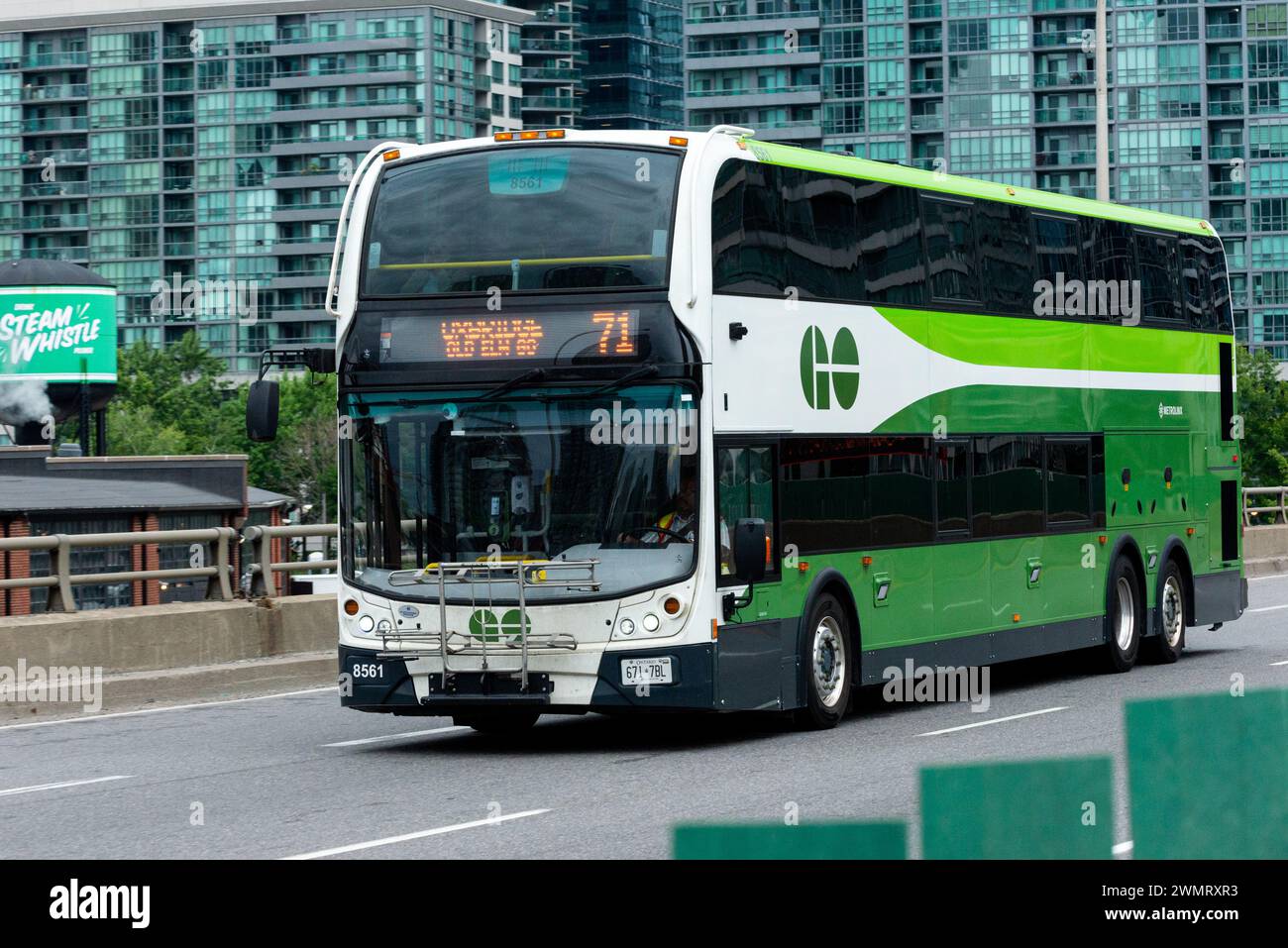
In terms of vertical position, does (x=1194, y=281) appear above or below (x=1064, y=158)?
below

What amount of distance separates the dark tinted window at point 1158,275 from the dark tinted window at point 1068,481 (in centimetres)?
216

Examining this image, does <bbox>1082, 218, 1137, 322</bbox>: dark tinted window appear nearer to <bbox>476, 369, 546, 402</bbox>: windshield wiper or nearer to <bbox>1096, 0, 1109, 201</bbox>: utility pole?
<bbox>476, 369, 546, 402</bbox>: windshield wiper

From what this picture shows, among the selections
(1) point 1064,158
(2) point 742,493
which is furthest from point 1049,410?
(1) point 1064,158

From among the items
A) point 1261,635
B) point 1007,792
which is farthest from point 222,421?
point 1007,792

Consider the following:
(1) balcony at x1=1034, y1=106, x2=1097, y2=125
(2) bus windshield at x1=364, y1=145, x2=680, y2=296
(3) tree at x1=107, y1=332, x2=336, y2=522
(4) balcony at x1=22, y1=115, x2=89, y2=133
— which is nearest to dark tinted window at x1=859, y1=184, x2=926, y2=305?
(2) bus windshield at x1=364, y1=145, x2=680, y2=296

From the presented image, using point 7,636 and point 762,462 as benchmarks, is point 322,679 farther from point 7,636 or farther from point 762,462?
point 762,462

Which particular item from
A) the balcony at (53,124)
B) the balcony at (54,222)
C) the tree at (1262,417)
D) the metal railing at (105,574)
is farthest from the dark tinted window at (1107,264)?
the balcony at (53,124)

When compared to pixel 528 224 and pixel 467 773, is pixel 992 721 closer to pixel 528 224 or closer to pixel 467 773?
pixel 467 773

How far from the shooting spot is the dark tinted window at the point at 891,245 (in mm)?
15922

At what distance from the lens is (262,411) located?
1389cm

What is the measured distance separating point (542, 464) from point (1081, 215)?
7701 mm

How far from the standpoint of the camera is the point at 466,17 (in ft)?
547

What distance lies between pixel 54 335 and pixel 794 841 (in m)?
81.9

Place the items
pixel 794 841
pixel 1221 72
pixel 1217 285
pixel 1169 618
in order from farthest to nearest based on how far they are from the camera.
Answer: pixel 1221 72, pixel 1217 285, pixel 1169 618, pixel 794 841
